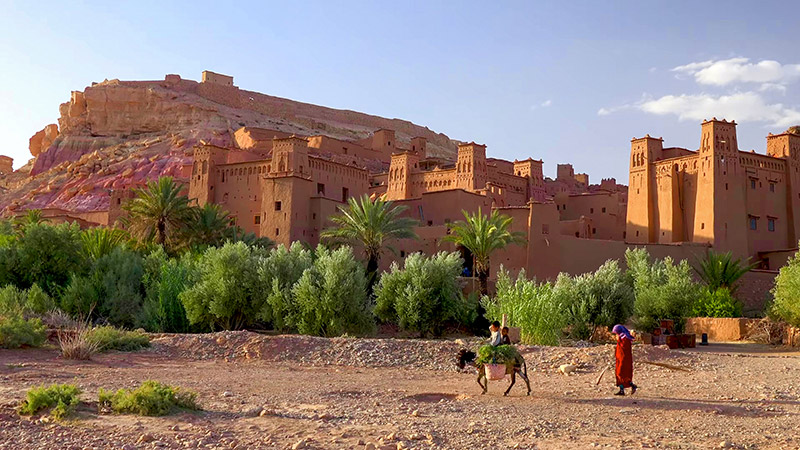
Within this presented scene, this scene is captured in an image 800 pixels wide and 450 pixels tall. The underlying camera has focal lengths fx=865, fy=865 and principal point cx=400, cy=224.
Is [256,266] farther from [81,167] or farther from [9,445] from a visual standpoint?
[81,167]

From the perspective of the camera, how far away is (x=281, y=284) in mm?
23328

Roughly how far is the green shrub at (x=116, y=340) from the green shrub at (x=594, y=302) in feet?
33.4

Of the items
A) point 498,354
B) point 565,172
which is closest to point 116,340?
point 498,354

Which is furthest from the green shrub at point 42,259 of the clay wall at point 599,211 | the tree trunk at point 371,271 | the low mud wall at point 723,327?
the clay wall at point 599,211

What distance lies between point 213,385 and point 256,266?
11709mm

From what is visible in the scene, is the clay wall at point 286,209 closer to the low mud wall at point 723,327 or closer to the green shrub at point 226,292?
the green shrub at point 226,292

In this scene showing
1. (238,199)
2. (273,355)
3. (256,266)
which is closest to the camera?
(273,355)

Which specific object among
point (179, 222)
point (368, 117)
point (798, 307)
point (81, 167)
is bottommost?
point (798, 307)

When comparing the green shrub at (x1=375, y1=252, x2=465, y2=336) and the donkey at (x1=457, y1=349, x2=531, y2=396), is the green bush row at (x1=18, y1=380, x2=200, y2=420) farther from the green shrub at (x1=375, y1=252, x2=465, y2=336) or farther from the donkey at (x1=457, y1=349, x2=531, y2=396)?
the green shrub at (x1=375, y1=252, x2=465, y2=336)

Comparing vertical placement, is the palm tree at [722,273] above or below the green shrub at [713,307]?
above

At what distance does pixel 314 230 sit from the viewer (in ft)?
114

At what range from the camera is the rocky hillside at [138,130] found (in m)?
59.3

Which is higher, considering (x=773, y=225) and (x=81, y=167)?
(x=81, y=167)

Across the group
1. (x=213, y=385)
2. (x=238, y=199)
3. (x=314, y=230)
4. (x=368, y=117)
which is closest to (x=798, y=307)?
(x=213, y=385)
